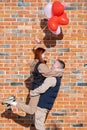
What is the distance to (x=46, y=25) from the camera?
727cm

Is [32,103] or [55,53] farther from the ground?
[55,53]

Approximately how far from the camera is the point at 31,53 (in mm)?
7305

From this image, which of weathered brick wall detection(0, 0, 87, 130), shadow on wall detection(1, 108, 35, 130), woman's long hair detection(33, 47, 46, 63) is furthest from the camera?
shadow on wall detection(1, 108, 35, 130)

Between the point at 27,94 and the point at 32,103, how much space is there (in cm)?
45

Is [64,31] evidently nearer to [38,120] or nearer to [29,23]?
[29,23]

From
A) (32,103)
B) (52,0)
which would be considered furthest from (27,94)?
(52,0)

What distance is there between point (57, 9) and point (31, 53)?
1011 millimetres

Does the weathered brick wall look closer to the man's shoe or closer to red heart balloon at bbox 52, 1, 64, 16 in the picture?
the man's shoe

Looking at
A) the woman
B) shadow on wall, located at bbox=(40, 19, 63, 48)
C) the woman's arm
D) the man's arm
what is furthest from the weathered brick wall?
the man's arm

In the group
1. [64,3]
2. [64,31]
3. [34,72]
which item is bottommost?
[34,72]

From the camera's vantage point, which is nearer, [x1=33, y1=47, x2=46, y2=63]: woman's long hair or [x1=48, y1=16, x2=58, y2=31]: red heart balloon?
[x1=48, y1=16, x2=58, y2=31]: red heart balloon

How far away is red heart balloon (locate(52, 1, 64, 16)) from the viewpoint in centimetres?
671

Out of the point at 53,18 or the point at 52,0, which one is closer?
the point at 53,18

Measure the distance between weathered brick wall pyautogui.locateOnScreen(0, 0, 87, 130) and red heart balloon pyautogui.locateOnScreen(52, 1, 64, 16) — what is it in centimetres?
54
